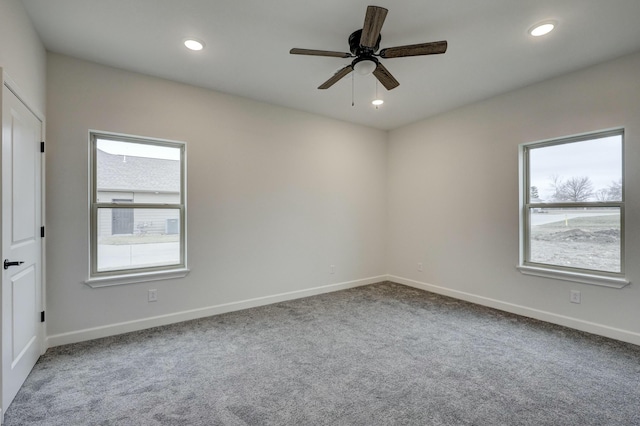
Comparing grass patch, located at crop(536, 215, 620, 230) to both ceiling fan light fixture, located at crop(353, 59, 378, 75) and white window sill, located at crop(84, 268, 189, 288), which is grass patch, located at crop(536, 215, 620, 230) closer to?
ceiling fan light fixture, located at crop(353, 59, 378, 75)

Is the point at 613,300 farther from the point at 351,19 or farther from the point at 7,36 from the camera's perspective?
the point at 7,36

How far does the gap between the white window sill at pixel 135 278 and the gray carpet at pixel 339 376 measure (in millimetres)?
551

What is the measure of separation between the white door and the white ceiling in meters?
0.93

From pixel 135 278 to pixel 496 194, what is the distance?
445 centimetres

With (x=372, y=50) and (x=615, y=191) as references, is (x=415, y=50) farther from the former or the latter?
(x=615, y=191)

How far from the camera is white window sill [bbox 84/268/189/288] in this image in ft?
9.80

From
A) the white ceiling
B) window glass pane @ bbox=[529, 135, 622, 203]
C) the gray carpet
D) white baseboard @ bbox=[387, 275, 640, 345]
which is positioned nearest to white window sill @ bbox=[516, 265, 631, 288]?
white baseboard @ bbox=[387, 275, 640, 345]

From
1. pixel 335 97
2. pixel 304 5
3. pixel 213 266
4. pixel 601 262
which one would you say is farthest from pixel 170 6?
pixel 601 262

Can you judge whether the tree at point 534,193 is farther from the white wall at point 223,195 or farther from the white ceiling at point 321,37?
the white wall at point 223,195

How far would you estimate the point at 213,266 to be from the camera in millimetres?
3688

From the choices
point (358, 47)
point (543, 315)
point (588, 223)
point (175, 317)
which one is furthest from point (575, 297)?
point (175, 317)

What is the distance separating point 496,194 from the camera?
392 centimetres

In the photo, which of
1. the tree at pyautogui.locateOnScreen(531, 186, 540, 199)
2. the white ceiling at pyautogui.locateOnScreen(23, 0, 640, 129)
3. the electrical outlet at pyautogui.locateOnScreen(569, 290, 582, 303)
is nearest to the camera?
the white ceiling at pyautogui.locateOnScreen(23, 0, 640, 129)

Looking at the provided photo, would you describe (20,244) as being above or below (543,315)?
above
